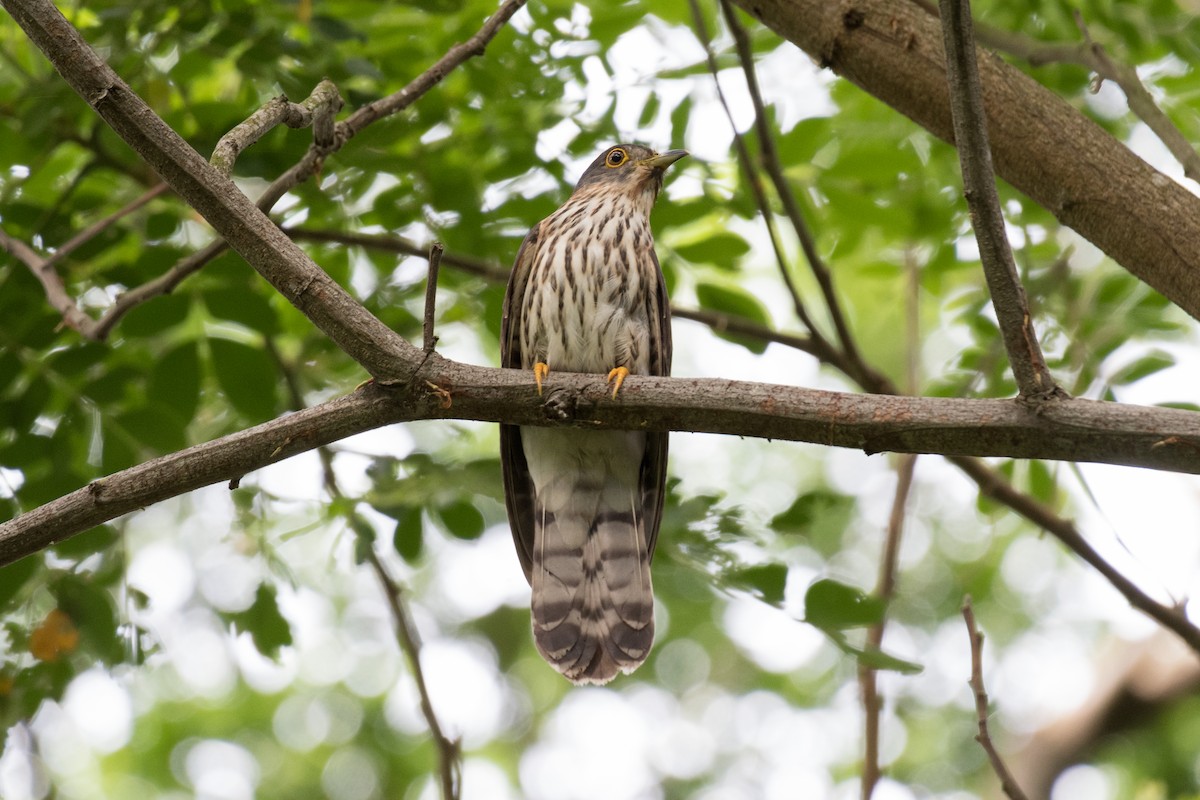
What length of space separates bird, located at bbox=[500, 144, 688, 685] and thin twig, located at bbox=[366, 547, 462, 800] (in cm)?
42

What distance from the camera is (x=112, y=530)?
3.71 meters

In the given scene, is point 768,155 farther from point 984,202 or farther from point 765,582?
point 984,202

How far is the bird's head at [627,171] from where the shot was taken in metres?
4.46

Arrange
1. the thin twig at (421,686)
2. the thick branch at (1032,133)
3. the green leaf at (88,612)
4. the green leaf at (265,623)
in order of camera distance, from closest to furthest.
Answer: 1. the thick branch at (1032,133)
2. the thin twig at (421,686)
3. the green leaf at (88,612)
4. the green leaf at (265,623)

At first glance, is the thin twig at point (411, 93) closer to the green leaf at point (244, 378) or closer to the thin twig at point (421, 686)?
the green leaf at point (244, 378)

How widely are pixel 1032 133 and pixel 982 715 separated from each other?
1.53 m

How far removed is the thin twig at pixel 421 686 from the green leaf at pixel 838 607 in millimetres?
1101

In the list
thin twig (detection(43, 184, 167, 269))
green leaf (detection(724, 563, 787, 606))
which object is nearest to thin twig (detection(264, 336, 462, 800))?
thin twig (detection(43, 184, 167, 269))

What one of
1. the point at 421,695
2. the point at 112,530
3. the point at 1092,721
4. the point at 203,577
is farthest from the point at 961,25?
the point at 1092,721

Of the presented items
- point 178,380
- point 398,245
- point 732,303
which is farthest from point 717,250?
point 178,380

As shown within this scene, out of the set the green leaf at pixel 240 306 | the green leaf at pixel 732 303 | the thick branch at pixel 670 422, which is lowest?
the thick branch at pixel 670 422

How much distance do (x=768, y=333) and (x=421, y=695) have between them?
1.75 m

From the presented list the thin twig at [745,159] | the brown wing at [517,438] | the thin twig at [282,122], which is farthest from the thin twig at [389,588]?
the thin twig at [745,159]

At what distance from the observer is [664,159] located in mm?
4316
